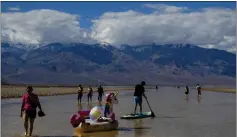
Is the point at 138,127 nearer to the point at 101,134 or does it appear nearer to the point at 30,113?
the point at 101,134

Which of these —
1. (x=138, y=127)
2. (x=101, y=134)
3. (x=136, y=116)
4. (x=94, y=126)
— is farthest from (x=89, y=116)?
(x=136, y=116)

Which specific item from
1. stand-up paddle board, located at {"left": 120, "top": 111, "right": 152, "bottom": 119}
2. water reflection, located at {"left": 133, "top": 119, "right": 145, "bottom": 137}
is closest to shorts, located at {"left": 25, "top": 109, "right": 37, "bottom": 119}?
water reflection, located at {"left": 133, "top": 119, "right": 145, "bottom": 137}

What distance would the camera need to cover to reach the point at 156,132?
15906 mm

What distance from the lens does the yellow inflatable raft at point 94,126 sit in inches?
616

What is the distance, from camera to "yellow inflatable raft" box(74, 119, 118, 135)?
51.4 ft

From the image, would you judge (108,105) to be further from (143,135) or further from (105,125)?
(143,135)

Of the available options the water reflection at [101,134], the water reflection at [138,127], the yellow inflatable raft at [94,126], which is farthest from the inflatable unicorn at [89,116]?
the water reflection at [138,127]

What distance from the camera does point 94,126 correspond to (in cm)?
1595

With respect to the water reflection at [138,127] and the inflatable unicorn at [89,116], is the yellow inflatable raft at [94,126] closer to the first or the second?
the inflatable unicorn at [89,116]

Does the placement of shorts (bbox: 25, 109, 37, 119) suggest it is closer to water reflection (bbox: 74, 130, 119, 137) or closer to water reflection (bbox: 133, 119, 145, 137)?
water reflection (bbox: 74, 130, 119, 137)

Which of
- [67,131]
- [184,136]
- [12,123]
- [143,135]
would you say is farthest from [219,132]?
[12,123]

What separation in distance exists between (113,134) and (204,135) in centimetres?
328

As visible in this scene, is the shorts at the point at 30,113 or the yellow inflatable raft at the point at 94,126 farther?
the yellow inflatable raft at the point at 94,126

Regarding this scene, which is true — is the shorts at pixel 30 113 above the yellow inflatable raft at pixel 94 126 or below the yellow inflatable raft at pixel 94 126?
above
